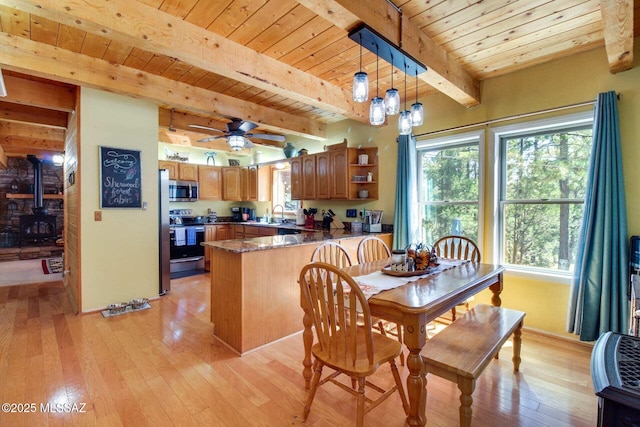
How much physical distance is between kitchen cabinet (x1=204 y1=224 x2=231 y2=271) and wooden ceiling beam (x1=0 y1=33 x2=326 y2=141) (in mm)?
2560

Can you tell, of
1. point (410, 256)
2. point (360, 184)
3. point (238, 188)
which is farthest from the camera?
point (238, 188)

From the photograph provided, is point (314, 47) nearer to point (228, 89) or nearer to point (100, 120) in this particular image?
point (228, 89)

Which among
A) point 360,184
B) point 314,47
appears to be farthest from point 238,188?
point 314,47

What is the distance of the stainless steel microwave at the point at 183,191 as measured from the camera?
19.1ft

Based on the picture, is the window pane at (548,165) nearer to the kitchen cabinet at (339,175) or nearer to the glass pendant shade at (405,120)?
the glass pendant shade at (405,120)

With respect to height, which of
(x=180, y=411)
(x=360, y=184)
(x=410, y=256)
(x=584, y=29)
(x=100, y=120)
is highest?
(x=584, y=29)

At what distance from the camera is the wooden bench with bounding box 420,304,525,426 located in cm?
151

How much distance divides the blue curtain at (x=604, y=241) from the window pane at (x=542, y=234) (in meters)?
0.30

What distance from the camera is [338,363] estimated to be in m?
1.53

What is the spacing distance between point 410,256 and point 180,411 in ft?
5.95

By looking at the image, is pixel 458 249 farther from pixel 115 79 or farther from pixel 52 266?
pixel 52 266

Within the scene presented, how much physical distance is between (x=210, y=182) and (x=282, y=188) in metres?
1.55

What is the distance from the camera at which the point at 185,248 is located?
17.4 ft

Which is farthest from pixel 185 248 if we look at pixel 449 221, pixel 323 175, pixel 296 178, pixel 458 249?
pixel 458 249
